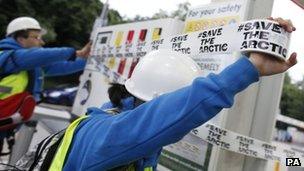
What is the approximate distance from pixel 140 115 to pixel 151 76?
42 centimetres

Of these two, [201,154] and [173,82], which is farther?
[201,154]

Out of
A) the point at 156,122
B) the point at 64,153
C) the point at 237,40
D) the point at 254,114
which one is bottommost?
the point at 64,153

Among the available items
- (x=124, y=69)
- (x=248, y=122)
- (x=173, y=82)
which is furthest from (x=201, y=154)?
(x=124, y=69)

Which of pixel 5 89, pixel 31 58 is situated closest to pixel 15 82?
pixel 5 89

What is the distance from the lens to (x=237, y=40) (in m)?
1.91

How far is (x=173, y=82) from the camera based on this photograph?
197 cm

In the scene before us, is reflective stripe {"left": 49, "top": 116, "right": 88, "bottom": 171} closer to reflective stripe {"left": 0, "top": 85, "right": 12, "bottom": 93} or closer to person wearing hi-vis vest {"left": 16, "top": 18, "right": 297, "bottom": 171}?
person wearing hi-vis vest {"left": 16, "top": 18, "right": 297, "bottom": 171}

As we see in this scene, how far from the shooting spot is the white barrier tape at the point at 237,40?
5.31 feet

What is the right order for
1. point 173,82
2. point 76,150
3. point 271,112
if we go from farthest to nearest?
point 271,112 < point 173,82 < point 76,150

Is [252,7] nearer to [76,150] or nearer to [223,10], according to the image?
[223,10]

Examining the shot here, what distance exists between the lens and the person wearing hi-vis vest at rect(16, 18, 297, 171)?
151cm

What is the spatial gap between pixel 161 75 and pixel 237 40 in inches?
14.2

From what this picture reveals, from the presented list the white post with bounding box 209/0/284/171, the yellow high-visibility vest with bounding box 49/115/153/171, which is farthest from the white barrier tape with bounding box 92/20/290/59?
the yellow high-visibility vest with bounding box 49/115/153/171

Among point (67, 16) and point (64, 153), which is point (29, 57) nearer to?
point (64, 153)
